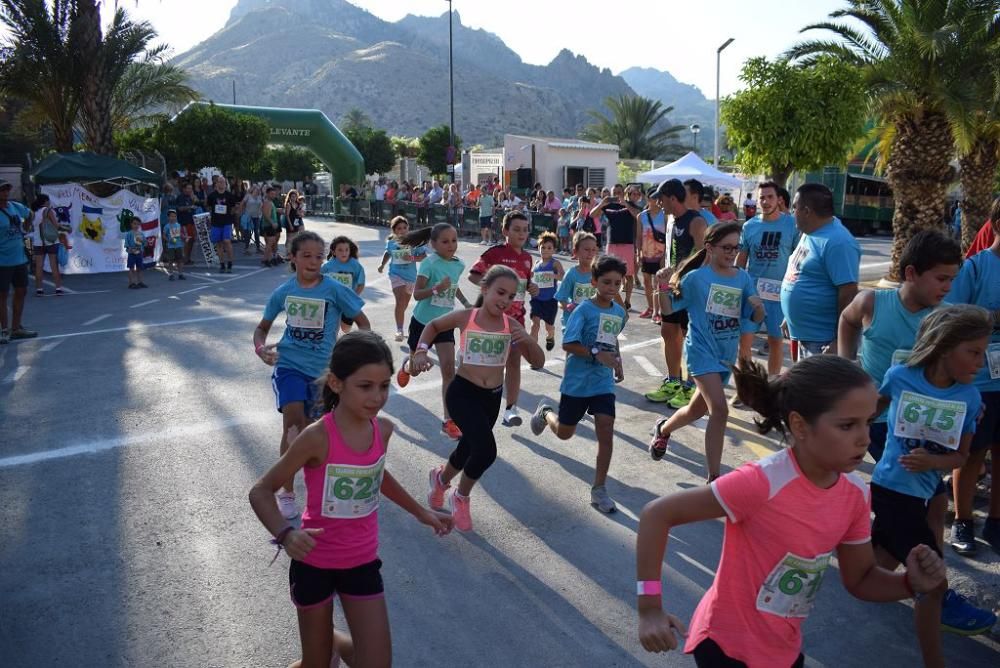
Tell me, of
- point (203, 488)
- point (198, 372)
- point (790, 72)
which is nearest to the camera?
Answer: point (203, 488)

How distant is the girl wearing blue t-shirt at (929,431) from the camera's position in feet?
11.3

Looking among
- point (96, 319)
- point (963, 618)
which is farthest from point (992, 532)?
point (96, 319)

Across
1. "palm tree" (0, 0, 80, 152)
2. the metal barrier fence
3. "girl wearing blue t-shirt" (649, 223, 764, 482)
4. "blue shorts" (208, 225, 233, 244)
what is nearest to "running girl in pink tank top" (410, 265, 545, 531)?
"girl wearing blue t-shirt" (649, 223, 764, 482)

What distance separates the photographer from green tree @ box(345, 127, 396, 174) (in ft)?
202

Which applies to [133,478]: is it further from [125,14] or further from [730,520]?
[125,14]

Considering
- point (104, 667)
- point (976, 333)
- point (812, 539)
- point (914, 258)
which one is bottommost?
point (104, 667)

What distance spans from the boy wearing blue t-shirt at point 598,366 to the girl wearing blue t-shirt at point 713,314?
493mm

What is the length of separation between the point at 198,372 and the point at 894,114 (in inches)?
532

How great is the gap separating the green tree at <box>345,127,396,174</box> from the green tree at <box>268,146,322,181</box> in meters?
3.75

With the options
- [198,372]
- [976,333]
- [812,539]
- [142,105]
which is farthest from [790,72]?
[142,105]

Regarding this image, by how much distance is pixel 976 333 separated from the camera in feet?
11.2

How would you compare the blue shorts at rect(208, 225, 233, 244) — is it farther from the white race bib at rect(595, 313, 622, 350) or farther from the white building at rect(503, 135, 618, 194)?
the white building at rect(503, 135, 618, 194)

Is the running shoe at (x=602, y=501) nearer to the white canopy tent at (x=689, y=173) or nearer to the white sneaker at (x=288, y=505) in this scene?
the white sneaker at (x=288, y=505)

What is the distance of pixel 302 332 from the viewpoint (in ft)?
17.9
